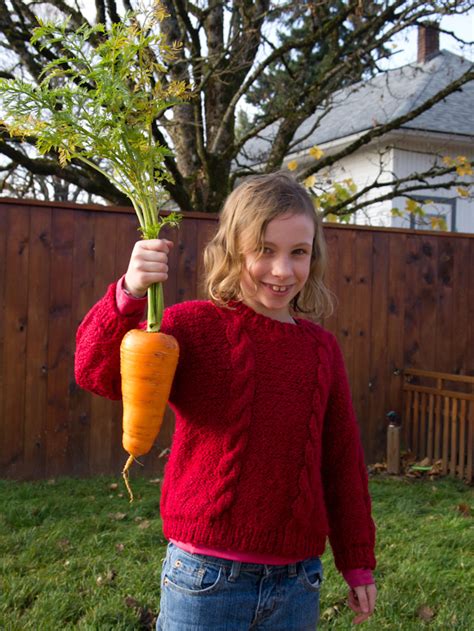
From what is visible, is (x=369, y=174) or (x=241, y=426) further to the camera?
(x=369, y=174)

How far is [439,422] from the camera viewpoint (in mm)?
5691

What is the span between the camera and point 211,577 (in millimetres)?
1570

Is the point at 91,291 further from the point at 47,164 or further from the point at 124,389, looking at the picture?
the point at 124,389

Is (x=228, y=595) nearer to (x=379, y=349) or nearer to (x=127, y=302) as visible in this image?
(x=127, y=302)

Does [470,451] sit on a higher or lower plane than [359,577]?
lower

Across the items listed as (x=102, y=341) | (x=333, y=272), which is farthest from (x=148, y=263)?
(x=333, y=272)

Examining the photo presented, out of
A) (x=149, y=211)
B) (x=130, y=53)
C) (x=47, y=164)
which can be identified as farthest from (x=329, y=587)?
(x=47, y=164)

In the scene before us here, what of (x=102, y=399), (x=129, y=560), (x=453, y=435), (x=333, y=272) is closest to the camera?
(x=129, y=560)

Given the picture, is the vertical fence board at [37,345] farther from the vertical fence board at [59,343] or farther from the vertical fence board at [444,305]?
the vertical fence board at [444,305]

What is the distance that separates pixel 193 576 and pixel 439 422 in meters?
4.51

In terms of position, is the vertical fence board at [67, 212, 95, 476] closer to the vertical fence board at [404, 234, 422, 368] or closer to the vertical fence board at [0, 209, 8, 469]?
the vertical fence board at [0, 209, 8, 469]

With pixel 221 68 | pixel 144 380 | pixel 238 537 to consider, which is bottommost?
pixel 238 537

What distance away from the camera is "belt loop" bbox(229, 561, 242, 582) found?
5.18 ft

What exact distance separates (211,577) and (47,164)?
17.5ft
